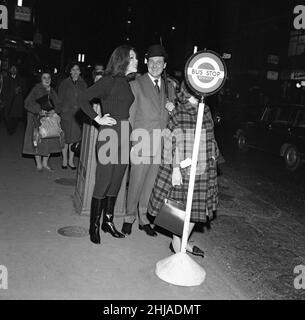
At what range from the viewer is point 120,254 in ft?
15.9

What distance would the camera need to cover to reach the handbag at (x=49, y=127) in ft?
26.9

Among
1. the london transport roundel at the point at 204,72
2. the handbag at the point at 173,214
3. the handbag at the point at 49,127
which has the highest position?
the london transport roundel at the point at 204,72

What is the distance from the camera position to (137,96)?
5.24m

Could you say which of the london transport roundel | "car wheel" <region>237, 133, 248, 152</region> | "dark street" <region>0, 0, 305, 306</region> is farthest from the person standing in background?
the london transport roundel

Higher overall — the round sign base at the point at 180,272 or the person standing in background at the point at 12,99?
the person standing in background at the point at 12,99

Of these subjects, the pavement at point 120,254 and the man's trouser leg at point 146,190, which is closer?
the pavement at point 120,254

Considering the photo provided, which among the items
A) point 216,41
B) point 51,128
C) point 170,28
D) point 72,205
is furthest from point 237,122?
point 170,28

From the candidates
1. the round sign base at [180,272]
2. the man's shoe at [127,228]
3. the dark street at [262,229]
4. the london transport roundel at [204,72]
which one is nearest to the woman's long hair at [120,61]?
the london transport roundel at [204,72]

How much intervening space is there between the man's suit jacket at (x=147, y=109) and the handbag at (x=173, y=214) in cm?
103

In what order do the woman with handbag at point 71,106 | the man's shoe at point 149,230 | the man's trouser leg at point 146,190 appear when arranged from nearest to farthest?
the man's trouser leg at point 146,190 < the man's shoe at point 149,230 < the woman with handbag at point 71,106

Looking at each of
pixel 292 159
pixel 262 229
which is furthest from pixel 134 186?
pixel 292 159

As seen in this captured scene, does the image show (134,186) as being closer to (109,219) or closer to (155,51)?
(109,219)

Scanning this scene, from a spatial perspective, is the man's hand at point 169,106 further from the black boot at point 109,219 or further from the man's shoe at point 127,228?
the man's shoe at point 127,228
